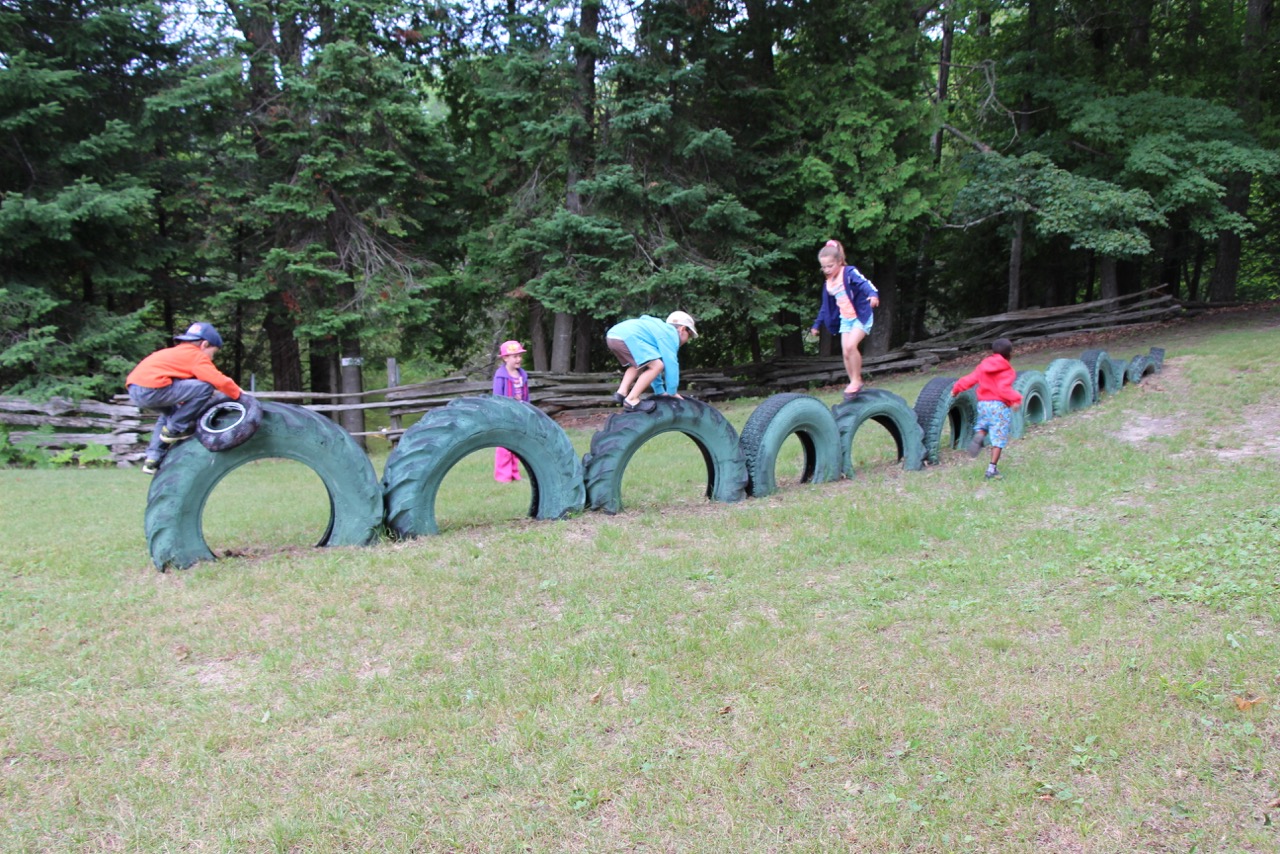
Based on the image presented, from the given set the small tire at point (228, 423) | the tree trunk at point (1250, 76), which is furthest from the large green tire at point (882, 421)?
the tree trunk at point (1250, 76)

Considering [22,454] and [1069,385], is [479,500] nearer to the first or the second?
[1069,385]

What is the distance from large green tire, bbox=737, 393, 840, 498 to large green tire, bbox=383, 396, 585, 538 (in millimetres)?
1798

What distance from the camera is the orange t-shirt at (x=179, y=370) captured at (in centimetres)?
536

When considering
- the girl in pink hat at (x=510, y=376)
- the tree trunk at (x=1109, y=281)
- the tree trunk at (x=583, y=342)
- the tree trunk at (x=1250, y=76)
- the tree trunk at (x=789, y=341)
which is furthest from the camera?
the tree trunk at (x=789, y=341)

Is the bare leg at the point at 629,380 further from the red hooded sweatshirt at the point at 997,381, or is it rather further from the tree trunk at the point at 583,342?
the tree trunk at the point at 583,342

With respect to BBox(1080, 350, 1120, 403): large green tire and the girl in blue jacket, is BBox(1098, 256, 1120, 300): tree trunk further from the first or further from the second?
the girl in blue jacket

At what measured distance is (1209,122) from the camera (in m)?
16.8

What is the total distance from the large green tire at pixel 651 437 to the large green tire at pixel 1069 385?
20.2 feet

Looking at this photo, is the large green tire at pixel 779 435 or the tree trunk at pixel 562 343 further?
the tree trunk at pixel 562 343

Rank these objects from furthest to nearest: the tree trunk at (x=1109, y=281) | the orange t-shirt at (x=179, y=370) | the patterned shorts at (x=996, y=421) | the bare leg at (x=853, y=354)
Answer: the tree trunk at (x=1109, y=281) < the bare leg at (x=853, y=354) < the patterned shorts at (x=996, y=421) < the orange t-shirt at (x=179, y=370)

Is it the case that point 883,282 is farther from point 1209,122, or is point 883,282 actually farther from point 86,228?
point 86,228

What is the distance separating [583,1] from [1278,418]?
13772 millimetres

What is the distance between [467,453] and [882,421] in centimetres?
483

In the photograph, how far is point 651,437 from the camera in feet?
23.5
